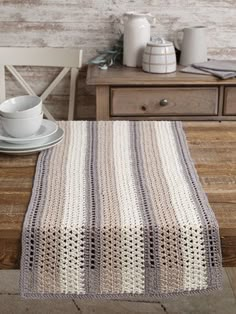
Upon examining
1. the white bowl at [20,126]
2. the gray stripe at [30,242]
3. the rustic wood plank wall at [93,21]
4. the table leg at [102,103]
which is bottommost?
the table leg at [102,103]

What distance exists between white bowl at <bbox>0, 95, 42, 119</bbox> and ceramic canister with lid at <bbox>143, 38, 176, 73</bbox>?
3.64 feet

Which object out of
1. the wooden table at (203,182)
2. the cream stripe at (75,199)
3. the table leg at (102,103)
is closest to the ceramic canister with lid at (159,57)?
the table leg at (102,103)

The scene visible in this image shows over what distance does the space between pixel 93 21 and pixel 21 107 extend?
135 centimetres

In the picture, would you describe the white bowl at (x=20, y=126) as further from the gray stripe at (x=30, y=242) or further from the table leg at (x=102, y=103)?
the table leg at (x=102, y=103)

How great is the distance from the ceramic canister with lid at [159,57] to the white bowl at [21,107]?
1.11 m

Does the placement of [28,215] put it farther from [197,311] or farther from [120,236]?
[197,311]

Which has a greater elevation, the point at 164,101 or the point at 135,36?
the point at 135,36

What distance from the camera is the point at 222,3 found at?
9.43 feet

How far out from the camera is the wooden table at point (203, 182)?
1186 millimetres

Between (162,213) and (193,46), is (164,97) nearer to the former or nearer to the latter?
(193,46)

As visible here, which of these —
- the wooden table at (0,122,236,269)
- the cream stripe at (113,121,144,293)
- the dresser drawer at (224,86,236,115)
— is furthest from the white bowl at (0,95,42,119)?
the dresser drawer at (224,86,236,115)

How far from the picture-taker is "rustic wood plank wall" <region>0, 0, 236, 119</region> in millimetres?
2873

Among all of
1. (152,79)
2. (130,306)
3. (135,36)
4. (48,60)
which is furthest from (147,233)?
(48,60)

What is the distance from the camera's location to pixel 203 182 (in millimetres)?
1398
